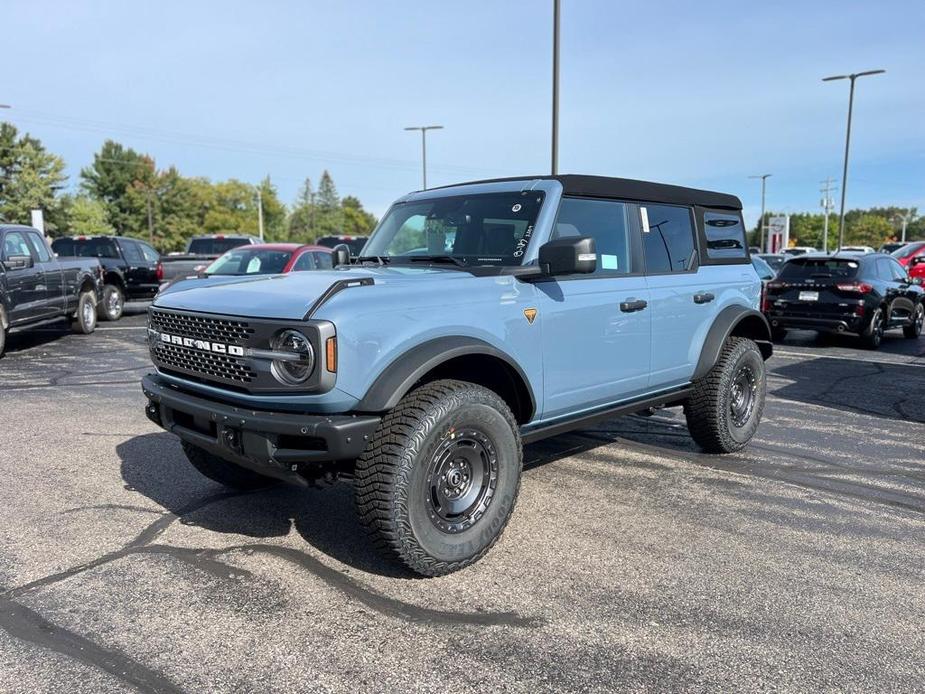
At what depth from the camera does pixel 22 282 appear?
1081 cm

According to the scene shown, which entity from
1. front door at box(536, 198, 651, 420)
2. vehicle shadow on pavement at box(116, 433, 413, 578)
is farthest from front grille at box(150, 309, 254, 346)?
front door at box(536, 198, 651, 420)

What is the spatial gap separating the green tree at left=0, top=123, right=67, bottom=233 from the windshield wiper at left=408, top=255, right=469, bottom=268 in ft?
249

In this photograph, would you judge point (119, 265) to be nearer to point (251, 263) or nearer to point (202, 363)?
point (251, 263)

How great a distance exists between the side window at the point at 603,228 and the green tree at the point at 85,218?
8405cm

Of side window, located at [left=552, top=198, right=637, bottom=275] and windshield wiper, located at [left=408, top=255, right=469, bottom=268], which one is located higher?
side window, located at [left=552, top=198, right=637, bottom=275]

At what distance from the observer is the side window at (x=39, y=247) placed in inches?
455

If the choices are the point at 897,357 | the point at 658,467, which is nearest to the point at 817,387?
the point at 897,357

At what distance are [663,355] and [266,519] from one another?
2.75m

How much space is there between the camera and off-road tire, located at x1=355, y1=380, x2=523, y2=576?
3.18 m

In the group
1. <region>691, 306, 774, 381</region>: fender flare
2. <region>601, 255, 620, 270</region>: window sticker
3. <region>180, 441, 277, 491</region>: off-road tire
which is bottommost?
<region>180, 441, 277, 491</region>: off-road tire

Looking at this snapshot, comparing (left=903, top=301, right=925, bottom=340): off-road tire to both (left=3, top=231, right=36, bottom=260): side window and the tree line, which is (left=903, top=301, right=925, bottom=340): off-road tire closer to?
(left=3, top=231, right=36, bottom=260): side window

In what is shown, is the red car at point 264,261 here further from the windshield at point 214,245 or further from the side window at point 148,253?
the windshield at point 214,245

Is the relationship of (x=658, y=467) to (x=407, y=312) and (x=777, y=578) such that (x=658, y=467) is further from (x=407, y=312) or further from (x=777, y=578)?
(x=407, y=312)

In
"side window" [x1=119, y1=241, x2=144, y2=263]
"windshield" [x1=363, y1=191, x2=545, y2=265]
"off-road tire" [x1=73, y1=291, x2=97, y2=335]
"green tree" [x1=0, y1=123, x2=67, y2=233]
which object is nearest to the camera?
"windshield" [x1=363, y1=191, x2=545, y2=265]
